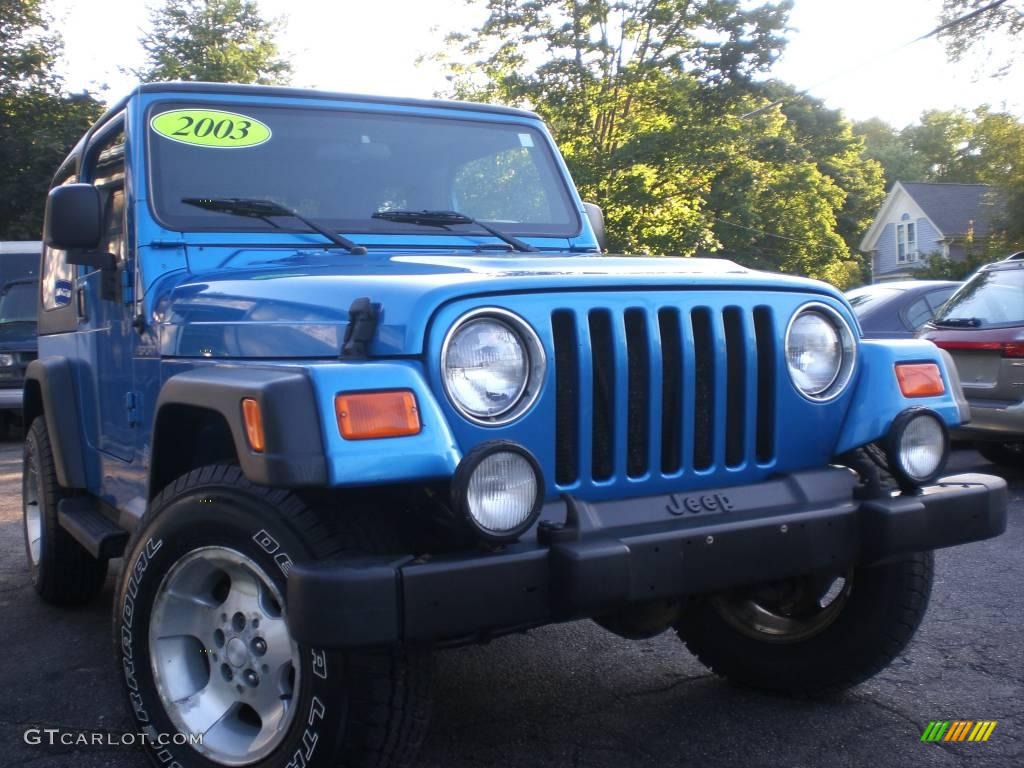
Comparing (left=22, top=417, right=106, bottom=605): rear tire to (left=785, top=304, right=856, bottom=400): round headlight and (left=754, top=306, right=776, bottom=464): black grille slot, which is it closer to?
(left=754, top=306, right=776, bottom=464): black grille slot

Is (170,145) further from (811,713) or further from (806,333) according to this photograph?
Answer: (811,713)

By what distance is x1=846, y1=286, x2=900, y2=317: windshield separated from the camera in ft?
31.1

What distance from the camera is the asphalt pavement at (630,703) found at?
309 cm

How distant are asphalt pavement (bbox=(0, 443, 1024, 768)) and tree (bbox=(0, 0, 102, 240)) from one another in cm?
2236

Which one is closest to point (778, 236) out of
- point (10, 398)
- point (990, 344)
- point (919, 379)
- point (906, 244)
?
point (906, 244)

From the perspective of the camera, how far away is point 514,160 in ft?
14.3

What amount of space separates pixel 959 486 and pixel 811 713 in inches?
35.2

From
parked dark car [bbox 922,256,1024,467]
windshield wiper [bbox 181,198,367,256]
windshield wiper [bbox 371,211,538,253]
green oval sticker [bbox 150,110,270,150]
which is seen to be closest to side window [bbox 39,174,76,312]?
green oval sticker [bbox 150,110,270,150]

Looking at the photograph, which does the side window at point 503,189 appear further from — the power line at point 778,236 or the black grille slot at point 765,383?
the power line at point 778,236

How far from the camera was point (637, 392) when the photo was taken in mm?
2760

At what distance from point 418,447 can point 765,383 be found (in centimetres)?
110

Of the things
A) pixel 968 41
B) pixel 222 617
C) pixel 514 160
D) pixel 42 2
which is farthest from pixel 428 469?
pixel 42 2

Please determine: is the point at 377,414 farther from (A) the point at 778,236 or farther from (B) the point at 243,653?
(A) the point at 778,236

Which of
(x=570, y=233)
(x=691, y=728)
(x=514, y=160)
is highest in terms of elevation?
(x=514, y=160)
